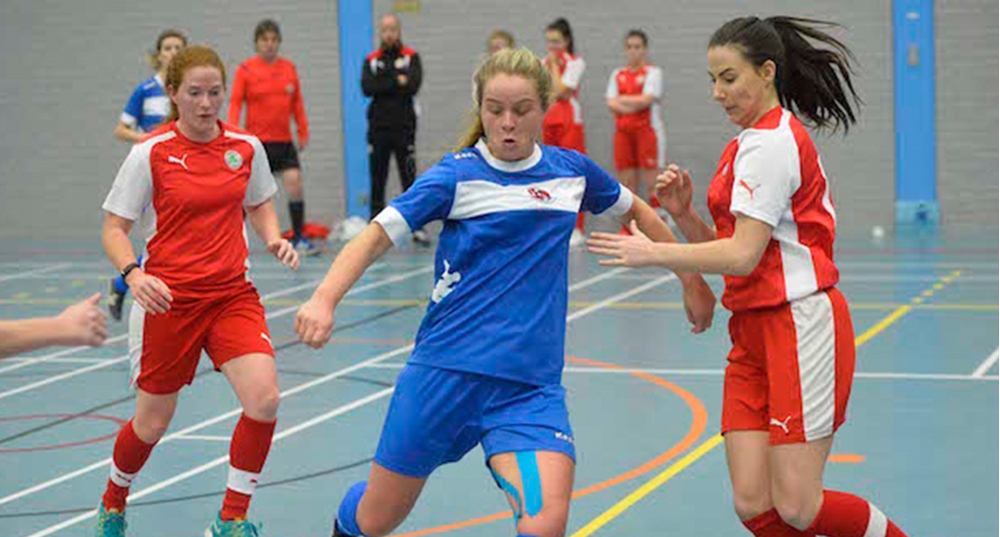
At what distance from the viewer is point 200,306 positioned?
5977 mm

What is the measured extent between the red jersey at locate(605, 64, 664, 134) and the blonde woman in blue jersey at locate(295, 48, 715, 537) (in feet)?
38.6

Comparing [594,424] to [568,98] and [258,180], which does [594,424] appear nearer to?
[258,180]

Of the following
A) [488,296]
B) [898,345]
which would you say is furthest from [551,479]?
[898,345]

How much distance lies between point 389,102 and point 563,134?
1.79m

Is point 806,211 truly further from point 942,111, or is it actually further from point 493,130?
point 942,111

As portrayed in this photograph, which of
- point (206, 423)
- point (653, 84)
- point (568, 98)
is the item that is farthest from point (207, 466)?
point (653, 84)

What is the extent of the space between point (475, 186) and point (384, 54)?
1167 centimetres

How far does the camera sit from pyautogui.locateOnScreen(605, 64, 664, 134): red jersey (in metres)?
16.3

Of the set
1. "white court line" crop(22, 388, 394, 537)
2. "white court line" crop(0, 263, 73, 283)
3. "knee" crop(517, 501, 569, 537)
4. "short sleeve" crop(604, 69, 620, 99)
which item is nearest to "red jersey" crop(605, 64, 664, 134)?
"short sleeve" crop(604, 69, 620, 99)

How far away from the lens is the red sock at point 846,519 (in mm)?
4656

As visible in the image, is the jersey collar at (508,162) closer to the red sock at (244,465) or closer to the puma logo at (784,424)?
the puma logo at (784,424)

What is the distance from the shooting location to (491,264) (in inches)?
179

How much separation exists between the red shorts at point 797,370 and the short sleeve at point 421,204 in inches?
36.9

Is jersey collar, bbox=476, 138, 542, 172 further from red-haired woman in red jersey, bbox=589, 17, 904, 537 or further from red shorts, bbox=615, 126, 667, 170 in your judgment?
red shorts, bbox=615, 126, 667, 170
